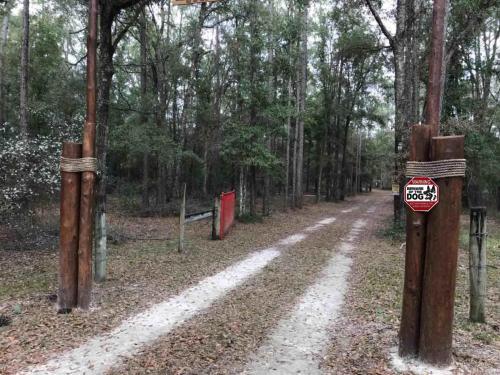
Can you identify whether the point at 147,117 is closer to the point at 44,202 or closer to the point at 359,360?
the point at 44,202

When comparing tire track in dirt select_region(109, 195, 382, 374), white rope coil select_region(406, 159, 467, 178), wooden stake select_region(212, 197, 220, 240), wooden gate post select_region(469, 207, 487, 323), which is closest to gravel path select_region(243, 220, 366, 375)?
tire track in dirt select_region(109, 195, 382, 374)

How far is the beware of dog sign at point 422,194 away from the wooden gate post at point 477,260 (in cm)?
133

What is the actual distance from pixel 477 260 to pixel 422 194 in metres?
1.70

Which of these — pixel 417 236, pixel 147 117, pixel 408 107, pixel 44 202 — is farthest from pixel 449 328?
pixel 147 117

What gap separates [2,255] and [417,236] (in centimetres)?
820

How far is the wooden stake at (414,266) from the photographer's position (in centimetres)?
384

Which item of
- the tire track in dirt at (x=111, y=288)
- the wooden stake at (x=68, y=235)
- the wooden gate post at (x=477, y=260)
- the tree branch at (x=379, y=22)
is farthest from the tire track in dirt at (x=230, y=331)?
the tree branch at (x=379, y=22)

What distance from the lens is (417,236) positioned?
3.85m

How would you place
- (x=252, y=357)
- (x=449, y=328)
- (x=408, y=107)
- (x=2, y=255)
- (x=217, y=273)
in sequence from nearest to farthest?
(x=449, y=328)
(x=252, y=357)
(x=217, y=273)
(x=2, y=255)
(x=408, y=107)

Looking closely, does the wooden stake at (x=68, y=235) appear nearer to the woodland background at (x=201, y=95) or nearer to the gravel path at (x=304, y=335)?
the woodland background at (x=201, y=95)

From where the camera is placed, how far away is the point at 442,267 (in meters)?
3.67

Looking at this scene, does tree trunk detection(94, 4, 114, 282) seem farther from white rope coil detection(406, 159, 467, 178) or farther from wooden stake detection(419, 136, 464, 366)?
wooden stake detection(419, 136, 464, 366)

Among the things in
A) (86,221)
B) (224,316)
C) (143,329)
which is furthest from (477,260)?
(86,221)

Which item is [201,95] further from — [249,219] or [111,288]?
[111,288]
